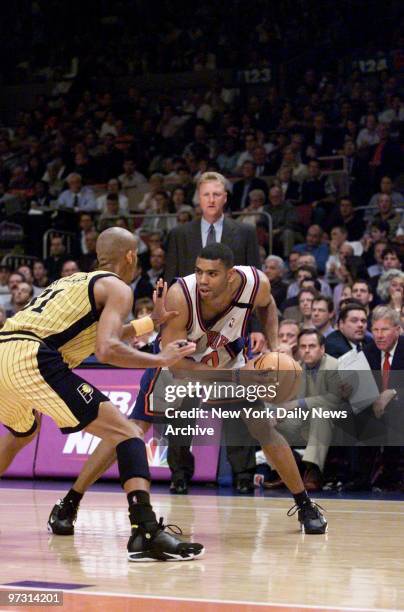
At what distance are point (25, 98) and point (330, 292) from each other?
1237 centimetres

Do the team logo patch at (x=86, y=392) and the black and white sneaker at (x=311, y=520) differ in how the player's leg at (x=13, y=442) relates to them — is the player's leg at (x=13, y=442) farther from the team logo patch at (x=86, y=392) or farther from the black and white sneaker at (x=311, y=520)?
the black and white sneaker at (x=311, y=520)

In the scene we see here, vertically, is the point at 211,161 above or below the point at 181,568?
Answer: above

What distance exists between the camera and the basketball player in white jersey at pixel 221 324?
6.29 meters

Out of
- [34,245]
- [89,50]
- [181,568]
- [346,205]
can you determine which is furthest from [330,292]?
[89,50]

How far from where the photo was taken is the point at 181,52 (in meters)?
21.5

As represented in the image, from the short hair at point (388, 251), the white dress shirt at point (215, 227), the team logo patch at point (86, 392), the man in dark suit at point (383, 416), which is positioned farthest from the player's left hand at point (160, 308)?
the short hair at point (388, 251)

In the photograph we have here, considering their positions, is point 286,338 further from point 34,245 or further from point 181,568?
point 34,245

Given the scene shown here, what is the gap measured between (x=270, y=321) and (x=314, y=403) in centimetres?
249

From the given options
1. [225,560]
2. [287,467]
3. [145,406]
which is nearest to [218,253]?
[287,467]

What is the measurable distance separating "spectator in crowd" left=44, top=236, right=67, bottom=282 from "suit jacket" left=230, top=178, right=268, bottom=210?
244 centimetres

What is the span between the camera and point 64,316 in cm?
565

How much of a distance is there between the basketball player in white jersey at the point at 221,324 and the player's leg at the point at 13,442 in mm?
413

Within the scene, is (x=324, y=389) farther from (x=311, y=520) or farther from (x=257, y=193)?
(x=257, y=193)

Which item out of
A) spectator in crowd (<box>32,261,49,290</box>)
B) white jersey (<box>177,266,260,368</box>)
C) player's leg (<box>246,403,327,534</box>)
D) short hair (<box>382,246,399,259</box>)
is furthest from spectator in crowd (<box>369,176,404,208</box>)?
player's leg (<box>246,403,327,534</box>)
